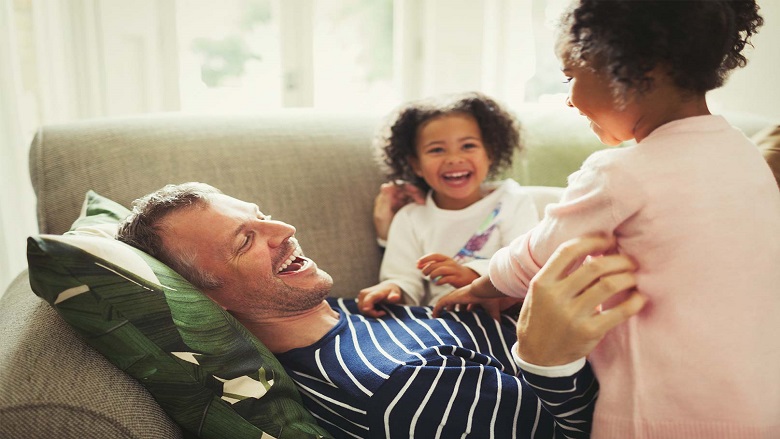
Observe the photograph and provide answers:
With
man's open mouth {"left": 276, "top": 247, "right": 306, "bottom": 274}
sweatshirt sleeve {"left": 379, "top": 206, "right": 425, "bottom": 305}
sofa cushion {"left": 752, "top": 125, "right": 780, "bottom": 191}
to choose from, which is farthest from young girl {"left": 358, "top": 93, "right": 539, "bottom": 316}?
sofa cushion {"left": 752, "top": 125, "right": 780, "bottom": 191}

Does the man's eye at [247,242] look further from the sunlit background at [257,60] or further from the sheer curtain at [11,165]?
the sheer curtain at [11,165]

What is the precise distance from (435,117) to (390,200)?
0.28 metres

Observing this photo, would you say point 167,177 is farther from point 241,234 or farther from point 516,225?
point 516,225

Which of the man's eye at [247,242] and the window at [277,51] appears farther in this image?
the window at [277,51]

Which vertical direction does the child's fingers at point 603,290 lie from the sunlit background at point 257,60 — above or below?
below

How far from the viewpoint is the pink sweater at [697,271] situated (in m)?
0.92

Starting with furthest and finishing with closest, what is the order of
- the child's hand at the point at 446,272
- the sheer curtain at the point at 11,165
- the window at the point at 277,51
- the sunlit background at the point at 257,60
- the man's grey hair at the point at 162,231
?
1. the window at the point at 277,51
2. the sunlit background at the point at 257,60
3. the sheer curtain at the point at 11,165
4. the child's hand at the point at 446,272
5. the man's grey hair at the point at 162,231

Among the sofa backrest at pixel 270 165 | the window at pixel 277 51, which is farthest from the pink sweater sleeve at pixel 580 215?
the window at pixel 277 51

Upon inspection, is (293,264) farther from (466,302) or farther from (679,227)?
(679,227)

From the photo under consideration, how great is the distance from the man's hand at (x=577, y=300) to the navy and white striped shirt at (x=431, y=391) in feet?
0.20

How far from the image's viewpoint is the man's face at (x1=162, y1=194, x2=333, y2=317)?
126 cm

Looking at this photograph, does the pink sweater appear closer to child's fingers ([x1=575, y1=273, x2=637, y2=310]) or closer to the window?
child's fingers ([x1=575, y1=273, x2=637, y2=310])

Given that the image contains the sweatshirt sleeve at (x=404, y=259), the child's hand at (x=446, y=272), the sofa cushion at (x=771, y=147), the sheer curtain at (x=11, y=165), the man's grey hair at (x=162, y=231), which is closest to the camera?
the man's grey hair at (x=162, y=231)

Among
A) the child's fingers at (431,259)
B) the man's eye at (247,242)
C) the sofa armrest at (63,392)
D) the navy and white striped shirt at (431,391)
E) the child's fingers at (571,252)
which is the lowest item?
the navy and white striped shirt at (431,391)
